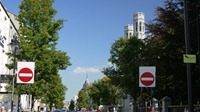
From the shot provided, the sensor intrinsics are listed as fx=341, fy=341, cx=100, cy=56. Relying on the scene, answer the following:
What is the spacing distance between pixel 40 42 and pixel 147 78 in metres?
18.8

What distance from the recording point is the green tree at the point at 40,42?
31.6m

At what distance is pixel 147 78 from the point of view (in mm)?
15180

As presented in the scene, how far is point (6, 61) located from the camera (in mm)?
58312

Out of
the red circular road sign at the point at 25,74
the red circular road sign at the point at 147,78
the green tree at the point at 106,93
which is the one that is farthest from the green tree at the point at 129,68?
the green tree at the point at 106,93

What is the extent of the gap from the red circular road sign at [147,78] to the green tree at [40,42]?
1754 cm

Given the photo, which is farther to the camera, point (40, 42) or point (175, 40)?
point (40, 42)

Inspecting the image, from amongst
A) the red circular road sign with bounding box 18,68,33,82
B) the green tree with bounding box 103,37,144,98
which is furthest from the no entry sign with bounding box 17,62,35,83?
the green tree with bounding box 103,37,144,98

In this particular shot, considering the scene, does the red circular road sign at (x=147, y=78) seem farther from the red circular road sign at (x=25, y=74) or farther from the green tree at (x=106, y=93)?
the green tree at (x=106, y=93)

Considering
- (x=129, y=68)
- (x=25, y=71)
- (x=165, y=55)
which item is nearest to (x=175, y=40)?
(x=165, y=55)

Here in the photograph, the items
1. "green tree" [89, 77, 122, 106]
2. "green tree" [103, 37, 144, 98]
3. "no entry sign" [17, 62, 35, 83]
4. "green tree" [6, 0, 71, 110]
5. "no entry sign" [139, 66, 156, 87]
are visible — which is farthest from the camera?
"green tree" [89, 77, 122, 106]

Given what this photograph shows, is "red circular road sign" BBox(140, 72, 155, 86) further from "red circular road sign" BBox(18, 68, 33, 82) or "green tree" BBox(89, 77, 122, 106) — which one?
"green tree" BBox(89, 77, 122, 106)

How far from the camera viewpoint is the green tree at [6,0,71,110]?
31.6 meters

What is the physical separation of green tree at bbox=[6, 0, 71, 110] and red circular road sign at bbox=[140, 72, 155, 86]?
17.5 meters

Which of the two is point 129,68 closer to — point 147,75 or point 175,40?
point 175,40
